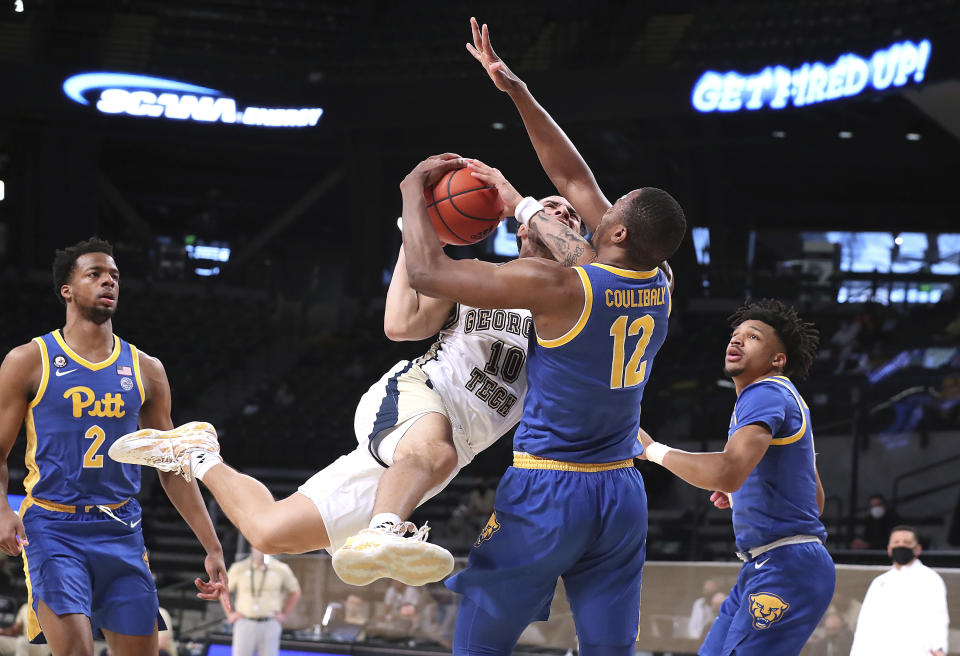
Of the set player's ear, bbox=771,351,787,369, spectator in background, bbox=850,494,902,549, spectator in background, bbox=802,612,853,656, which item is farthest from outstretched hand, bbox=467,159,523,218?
spectator in background, bbox=850,494,902,549

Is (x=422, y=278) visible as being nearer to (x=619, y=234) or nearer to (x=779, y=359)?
(x=619, y=234)

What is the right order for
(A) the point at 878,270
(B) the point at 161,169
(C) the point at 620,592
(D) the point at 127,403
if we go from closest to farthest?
1. (C) the point at 620,592
2. (D) the point at 127,403
3. (A) the point at 878,270
4. (B) the point at 161,169

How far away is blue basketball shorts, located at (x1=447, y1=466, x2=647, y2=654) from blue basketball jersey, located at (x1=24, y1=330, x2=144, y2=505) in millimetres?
2151

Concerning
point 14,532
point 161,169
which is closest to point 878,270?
point 161,169

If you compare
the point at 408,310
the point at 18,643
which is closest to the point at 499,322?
the point at 408,310

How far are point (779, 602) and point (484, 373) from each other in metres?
1.66

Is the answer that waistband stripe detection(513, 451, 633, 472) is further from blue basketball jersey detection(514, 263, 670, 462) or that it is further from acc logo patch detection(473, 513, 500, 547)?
acc logo patch detection(473, 513, 500, 547)

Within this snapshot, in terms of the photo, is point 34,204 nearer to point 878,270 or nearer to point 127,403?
point 878,270

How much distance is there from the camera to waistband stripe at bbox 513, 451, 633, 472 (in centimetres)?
402

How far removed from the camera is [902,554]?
7301 mm

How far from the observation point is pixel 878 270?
66.2ft

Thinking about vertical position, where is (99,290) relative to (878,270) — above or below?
below

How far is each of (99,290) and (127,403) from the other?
574 millimetres

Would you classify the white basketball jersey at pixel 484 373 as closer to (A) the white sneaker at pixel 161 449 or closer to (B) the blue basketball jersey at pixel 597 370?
(B) the blue basketball jersey at pixel 597 370
